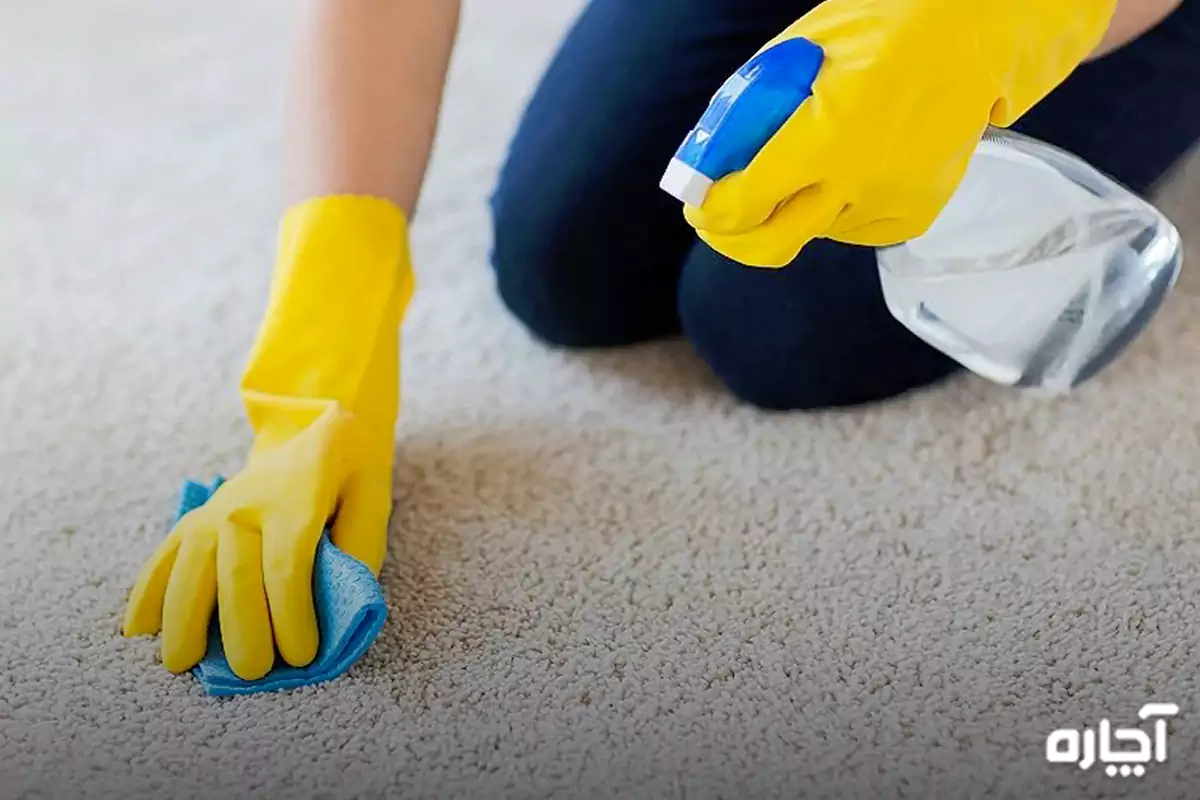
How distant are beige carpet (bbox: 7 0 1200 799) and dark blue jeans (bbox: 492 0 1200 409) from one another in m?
0.03

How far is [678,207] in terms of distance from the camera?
2.60ft

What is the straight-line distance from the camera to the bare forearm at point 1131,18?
1.91 ft

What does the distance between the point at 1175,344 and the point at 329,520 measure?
0.55 m

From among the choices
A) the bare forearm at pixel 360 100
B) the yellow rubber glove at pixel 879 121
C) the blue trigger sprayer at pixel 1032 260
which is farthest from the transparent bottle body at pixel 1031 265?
the bare forearm at pixel 360 100

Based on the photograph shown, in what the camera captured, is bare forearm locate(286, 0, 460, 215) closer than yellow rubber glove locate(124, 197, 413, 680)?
No

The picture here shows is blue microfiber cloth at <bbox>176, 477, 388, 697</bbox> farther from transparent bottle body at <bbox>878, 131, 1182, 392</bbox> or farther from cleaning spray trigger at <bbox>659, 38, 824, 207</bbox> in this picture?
transparent bottle body at <bbox>878, 131, 1182, 392</bbox>

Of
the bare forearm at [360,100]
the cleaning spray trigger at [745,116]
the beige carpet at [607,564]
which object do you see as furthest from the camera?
the bare forearm at [360,100]

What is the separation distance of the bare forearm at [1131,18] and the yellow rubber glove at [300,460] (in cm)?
38

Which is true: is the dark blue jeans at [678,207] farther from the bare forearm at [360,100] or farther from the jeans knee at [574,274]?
the bare forearm at [360,100]

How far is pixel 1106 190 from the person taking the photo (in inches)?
25.9

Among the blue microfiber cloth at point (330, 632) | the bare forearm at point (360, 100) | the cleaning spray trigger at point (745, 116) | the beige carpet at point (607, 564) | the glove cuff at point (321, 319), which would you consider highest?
the cleaning spray trigger at point (745, 116)

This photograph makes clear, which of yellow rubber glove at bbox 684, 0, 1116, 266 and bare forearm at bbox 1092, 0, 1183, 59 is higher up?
yellow rubber glove at bbox 684, 0, 1116, 266

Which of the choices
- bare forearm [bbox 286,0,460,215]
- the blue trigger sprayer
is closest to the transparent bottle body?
the blue trigger sprayer

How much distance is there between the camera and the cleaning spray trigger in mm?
451
